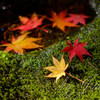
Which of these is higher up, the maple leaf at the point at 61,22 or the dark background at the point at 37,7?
the dark background at the point at 37,7

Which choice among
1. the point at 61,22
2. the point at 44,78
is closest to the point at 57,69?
the point at 44,78

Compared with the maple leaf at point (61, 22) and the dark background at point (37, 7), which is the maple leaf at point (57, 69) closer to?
the maple leaf at point (61, 22)

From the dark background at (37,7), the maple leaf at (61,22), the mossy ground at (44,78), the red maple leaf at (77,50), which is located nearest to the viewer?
the mossy ground at (44,78)

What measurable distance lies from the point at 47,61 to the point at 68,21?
85 cm

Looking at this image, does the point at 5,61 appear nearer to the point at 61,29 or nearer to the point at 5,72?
the point at 5,72

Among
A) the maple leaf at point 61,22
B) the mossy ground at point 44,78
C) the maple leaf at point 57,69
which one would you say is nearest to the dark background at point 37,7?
the maple leaf at point 61,22

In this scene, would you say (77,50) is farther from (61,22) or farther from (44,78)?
(61,22)

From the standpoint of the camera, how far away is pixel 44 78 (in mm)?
1175

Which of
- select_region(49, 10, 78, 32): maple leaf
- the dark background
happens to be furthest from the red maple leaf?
the dark background

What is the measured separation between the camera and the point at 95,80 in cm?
112

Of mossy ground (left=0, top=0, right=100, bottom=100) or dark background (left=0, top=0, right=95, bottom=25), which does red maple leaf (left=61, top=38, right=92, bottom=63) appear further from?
dark background (left=0, top=0, right=95, bottom=25)

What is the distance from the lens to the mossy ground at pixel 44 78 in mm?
1057

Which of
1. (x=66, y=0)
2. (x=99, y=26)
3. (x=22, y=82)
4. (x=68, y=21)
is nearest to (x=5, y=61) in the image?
(x=22, y=82)

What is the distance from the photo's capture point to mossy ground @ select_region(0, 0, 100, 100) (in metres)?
1.06
